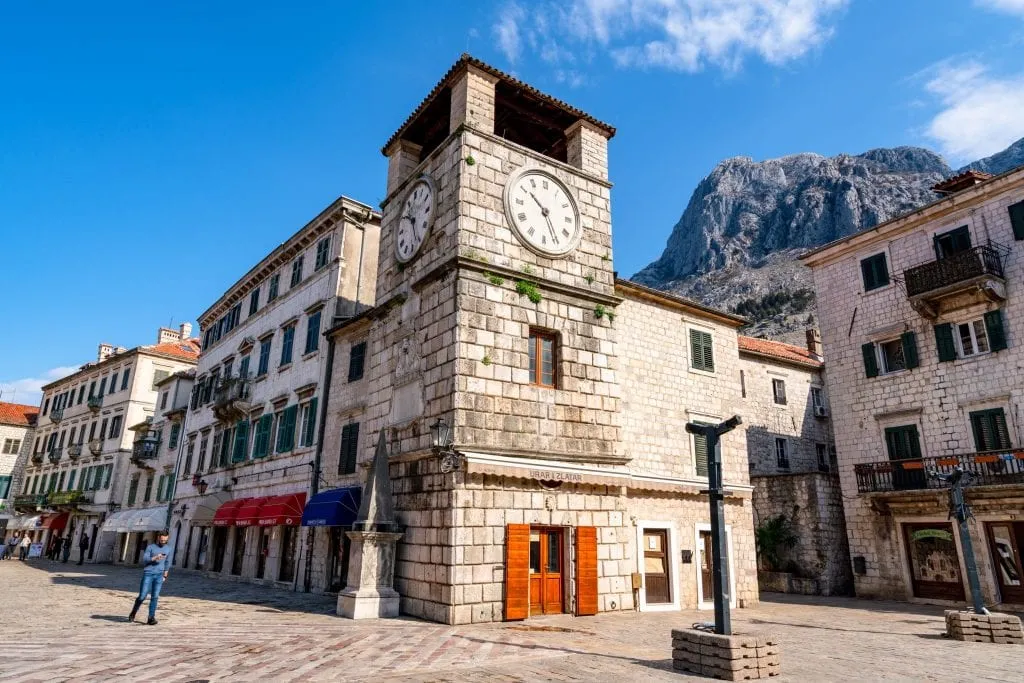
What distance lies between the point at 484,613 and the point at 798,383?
2322 centimetres

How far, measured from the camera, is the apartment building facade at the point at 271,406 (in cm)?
2127

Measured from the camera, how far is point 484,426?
13.0 metres

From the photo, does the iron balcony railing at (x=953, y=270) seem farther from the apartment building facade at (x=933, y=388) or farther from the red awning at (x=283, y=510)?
the red awning at (x=283, y=510)

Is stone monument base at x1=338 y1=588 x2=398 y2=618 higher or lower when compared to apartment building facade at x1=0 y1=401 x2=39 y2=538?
lower

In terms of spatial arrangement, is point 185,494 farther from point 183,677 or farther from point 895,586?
point 895,586

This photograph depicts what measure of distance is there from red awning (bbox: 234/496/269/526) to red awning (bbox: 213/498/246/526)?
0.28 meters

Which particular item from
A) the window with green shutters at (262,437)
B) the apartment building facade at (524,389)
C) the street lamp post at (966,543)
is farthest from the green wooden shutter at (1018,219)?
the window with green shutters at (262,437)

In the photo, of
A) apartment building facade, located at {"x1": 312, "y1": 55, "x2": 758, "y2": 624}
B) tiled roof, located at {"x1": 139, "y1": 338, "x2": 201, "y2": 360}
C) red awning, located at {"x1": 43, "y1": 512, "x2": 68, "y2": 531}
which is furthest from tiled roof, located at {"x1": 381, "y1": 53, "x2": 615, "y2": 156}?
red awning, located at {"x1": 43, "y1": 512, "x2": 68, "y2": 531}

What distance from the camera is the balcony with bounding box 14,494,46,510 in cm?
4442

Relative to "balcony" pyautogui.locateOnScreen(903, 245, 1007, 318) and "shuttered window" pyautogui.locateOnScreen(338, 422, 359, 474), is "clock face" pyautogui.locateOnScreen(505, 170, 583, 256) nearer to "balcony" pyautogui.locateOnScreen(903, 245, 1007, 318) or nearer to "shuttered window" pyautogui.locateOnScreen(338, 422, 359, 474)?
"shuttered window" pyautogui.locateOnScreen(338, 422, 359, 474)

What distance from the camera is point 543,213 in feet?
51.5

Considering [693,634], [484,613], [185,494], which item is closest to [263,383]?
[185,494]

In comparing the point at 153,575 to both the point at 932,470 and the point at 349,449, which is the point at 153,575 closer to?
the point at 349,449

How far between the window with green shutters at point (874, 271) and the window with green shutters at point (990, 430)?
→ 5767 millimetres
